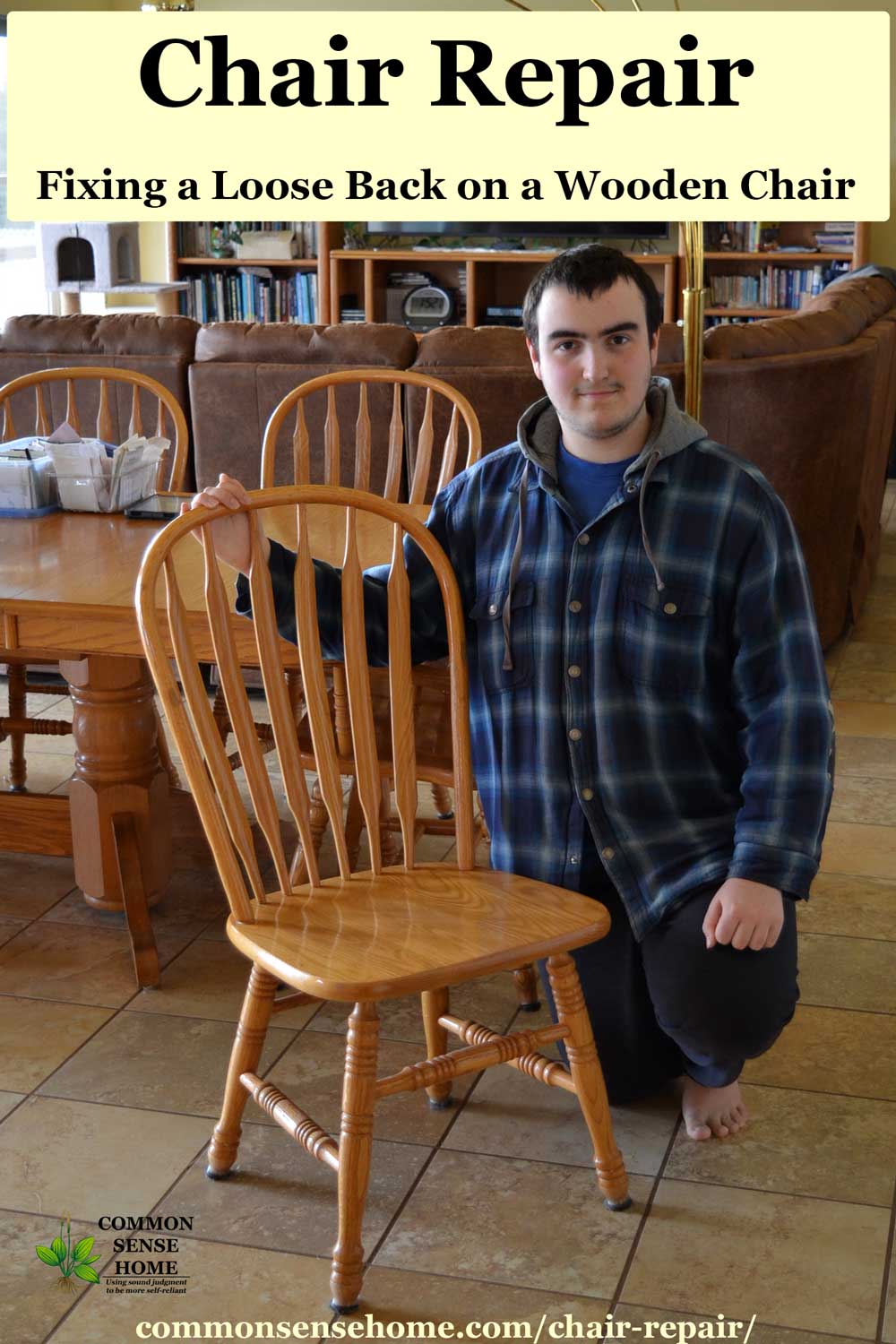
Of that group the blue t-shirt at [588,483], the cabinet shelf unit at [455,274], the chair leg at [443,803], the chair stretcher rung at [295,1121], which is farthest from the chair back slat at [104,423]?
the cabinet shelf unit at [455,274]

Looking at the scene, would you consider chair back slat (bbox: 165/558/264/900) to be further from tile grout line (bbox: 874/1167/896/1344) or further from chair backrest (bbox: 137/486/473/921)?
tile grout line (bbox: 874/1167/896/1344)

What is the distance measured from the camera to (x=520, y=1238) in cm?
190

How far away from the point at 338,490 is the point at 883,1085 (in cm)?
120

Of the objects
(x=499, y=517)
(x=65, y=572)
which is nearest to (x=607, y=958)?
(x=499, y=517)

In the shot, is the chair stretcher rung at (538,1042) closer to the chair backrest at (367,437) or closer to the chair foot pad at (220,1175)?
the chair foot pad at (220,1175)

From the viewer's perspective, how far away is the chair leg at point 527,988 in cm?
245

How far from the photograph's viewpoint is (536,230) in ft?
26.3

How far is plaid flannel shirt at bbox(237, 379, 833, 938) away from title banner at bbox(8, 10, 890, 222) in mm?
5648

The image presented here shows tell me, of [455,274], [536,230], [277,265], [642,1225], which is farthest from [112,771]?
[277,265]

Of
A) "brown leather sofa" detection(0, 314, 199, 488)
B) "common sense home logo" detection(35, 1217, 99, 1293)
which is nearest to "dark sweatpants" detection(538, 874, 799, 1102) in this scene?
"common sense home logo" detection(35, 1217, 99, 1293)

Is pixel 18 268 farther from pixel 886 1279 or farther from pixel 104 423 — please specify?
pixel 886 1279

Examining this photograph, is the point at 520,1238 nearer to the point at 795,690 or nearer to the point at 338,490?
the point at 795,690

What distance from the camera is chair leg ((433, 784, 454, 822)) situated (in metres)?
3.14

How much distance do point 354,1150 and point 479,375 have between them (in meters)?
2.38
